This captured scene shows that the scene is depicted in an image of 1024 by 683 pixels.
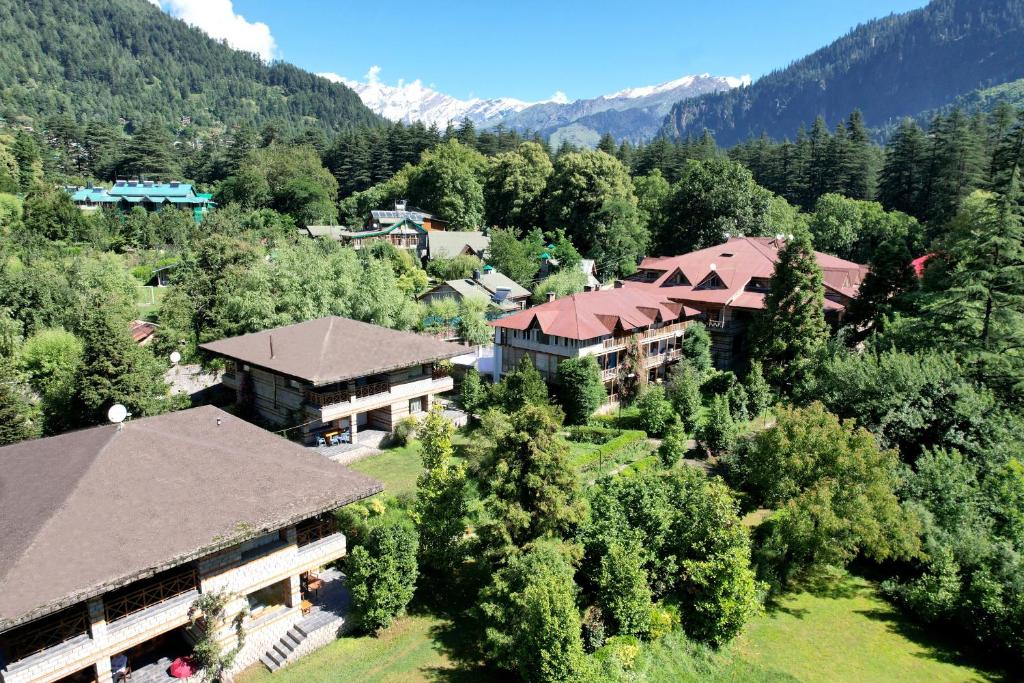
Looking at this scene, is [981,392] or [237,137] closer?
[981,392]

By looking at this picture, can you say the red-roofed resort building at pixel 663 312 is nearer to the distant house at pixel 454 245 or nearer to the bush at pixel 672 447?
the bush at pixel 672 447

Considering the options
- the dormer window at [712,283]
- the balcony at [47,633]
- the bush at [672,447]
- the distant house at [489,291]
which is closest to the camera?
the balcony at [47,633]

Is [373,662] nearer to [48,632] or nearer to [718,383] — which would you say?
[48,632]

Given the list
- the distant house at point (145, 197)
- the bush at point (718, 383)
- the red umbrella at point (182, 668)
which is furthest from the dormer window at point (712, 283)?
the distant house at point (145, 197)

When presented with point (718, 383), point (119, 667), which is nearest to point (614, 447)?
point (718, 383)

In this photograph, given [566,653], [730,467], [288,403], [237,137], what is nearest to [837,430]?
[730,467]

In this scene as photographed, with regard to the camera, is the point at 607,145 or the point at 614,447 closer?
the point at 614,447

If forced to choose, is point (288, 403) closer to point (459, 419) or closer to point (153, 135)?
point (459, 419)
